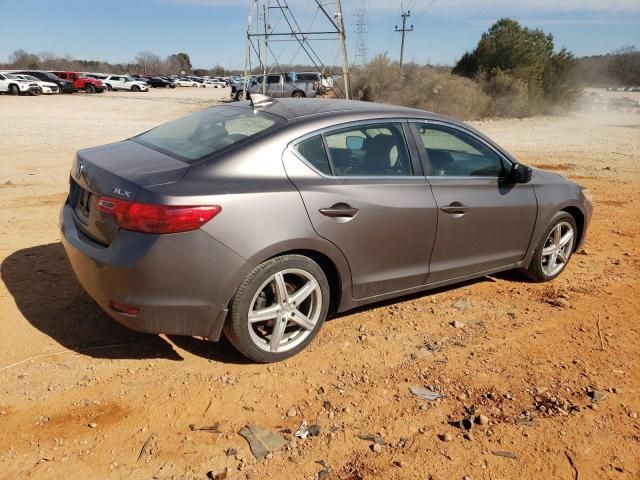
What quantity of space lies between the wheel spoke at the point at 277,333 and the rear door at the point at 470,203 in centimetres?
130

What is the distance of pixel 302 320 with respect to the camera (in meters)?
3.49

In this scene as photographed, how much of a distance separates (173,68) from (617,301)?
132 m

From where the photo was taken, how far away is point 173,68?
410 feet

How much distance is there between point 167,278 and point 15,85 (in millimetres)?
42116

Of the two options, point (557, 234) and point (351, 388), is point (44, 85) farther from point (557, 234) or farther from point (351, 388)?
point (351, 388)

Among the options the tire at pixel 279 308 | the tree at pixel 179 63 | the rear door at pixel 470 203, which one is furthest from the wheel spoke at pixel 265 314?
the tree at pixel 179 63

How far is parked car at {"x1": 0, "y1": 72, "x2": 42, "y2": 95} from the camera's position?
124ft

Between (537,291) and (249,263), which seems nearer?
(249,263)

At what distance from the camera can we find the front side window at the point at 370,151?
142 inches

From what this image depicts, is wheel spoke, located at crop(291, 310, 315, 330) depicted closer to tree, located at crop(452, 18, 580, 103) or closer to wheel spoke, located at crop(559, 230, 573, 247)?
wheel spoke, located at crop(559, 230, 573, 247)

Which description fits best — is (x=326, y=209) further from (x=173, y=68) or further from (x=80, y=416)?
(x=173, y=68)

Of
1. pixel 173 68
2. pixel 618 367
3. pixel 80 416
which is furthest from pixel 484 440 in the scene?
pixel 173 68

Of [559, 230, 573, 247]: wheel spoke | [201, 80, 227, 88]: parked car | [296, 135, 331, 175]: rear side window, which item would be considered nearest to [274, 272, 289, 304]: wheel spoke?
[296, 135, 331, 175]: rear side window

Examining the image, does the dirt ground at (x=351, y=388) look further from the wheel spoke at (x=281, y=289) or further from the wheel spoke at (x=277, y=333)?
the wheel spoke at (x=281, y=289)
